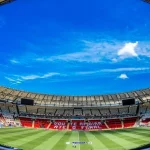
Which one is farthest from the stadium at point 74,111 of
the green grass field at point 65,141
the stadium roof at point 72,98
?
the green grass field at point 65,141

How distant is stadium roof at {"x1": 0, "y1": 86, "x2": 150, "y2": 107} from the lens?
200 ft

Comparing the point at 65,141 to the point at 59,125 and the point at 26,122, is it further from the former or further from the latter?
the point at 26,122

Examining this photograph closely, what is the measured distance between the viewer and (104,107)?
2406 inches

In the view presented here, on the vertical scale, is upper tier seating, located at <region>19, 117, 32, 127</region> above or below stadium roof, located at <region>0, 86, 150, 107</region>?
below

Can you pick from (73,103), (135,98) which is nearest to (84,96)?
(73,103)

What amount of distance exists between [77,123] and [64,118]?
11.9 feet

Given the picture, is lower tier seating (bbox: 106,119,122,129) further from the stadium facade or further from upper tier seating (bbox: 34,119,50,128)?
upper tier seating (bbox: 34,119,50,128)

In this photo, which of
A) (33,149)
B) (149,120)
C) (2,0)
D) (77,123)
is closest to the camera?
(2,0)

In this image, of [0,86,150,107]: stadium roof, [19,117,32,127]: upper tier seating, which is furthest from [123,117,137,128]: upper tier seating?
[19,117,32,127]: upper tier seating

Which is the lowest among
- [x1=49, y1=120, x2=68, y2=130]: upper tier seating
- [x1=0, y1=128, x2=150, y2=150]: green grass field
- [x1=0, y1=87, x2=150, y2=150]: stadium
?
[x1=0, y1=128, x2=150, y2=150]: green grass field

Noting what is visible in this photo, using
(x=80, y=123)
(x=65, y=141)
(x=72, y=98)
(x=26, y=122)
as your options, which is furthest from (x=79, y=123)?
(x=65, y=141)

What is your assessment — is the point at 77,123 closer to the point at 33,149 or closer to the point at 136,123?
the point at 136,123

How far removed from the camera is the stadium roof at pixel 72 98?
200 feet

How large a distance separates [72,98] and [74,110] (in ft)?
12.0
